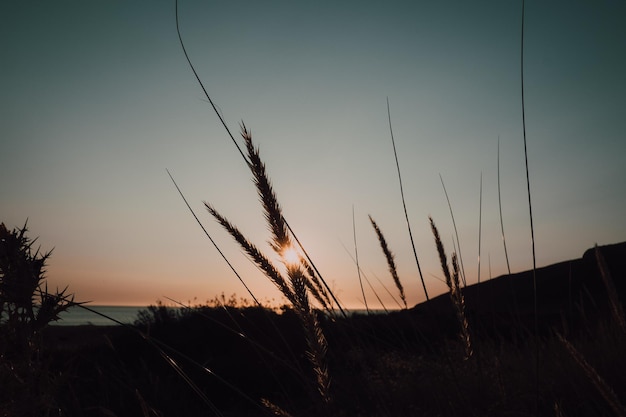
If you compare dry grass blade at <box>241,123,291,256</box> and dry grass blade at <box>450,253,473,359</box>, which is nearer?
dry grass blade at <box>241,123,291,256</box>

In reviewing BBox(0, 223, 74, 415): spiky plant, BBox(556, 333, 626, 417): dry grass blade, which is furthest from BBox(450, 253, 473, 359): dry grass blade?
BBox(0, 223, 74, 415): spiky plant

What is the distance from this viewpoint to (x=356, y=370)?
11.1 feet

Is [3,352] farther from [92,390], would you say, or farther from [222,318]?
[222,318]

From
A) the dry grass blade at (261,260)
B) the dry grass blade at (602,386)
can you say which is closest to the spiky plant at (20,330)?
the dry grass blade at (261,260)

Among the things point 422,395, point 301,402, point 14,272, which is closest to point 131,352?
point 301,402

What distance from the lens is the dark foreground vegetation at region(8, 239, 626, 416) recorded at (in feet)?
5.83

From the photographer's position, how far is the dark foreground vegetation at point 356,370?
5.83 ft

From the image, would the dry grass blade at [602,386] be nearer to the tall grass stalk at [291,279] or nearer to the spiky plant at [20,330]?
the tall grass stalk at [291,279]

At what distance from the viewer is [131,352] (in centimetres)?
879

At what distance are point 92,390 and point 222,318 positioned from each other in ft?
13.7

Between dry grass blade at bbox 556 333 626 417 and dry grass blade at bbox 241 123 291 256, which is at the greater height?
dry grass blade at bbox 241 123 291 256

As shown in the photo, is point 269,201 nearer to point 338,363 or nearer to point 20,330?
point 20,330

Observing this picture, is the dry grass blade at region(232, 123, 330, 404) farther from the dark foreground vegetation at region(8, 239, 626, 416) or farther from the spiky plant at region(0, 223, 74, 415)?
the spiky plant at region(0, 223, 74, 415)

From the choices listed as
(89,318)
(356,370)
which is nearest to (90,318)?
(89,318)
